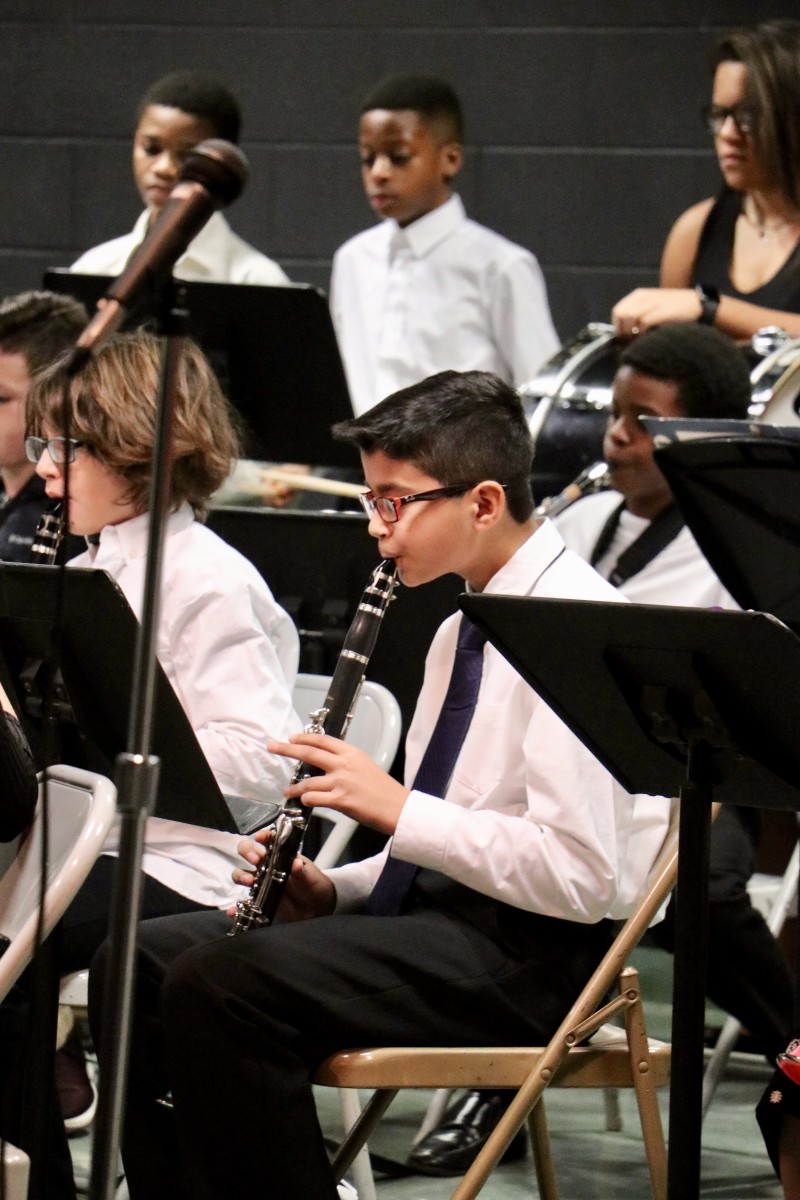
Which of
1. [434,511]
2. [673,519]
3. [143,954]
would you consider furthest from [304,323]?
[143,954]

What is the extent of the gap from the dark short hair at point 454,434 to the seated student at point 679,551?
0.73 meters

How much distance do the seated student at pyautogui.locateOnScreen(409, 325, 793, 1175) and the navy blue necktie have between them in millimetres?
712

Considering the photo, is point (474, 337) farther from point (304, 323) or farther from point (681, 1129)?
point (681, 1129)

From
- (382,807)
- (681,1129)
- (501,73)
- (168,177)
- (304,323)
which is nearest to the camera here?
(681,1129)

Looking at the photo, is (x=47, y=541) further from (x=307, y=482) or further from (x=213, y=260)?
(x=213, y=260)

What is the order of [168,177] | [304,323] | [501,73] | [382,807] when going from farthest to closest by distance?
[501,73] → [168,177] → [304,323] → [382,807]

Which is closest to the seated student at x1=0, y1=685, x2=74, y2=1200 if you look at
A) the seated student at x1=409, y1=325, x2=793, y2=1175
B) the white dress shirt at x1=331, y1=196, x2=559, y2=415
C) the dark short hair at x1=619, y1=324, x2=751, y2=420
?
the seated student at x1=409, y1=325, x2=793, y2=1175

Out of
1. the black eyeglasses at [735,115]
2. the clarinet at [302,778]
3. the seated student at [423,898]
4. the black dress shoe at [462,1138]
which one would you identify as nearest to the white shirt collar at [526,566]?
the seated student at [423,898]

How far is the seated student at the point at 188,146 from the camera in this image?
392 centimetres

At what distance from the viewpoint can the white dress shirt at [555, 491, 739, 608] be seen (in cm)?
285

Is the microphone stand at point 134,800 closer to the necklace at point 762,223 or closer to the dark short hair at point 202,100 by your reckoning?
the necklace at point 762,223

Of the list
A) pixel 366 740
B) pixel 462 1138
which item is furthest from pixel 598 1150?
pixel 366 740

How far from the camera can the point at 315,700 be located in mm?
2453

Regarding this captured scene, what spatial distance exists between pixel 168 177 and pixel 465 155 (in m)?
1.10
